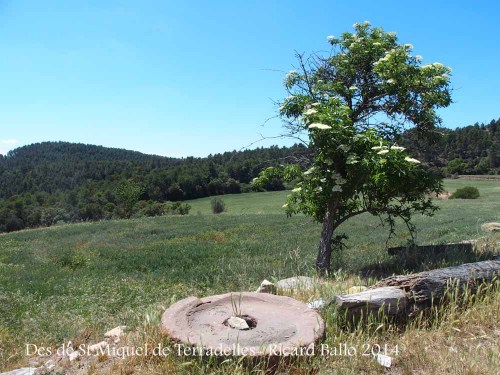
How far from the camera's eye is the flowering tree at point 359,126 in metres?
7.86

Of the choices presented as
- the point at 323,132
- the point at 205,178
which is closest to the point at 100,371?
the point at 323,132

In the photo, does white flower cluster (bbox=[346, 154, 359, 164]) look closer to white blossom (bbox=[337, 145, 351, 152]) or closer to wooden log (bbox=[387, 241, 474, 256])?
white blossom (bbox=[337, 145, 351, 152])

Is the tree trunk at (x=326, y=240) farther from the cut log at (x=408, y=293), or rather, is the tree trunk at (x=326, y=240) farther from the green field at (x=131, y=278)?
the cut log at (x=408, y=293)

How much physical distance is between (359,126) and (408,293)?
4960 mm

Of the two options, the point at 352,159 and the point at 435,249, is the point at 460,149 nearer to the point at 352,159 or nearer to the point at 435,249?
the point at 435,249

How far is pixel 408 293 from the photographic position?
5141mm

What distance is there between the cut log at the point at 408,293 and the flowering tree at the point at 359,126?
239cm

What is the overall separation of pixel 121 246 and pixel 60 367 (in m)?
16.8

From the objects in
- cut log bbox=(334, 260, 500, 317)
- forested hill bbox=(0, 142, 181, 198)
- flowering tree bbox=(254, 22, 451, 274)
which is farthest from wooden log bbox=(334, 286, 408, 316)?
forested hill bbox=(0, 142, 181, 198)

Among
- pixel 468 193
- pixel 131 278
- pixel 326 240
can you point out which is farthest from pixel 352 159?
pixel 468 193

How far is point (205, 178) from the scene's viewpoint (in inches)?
3588

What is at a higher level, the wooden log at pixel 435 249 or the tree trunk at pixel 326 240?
the tree trunk at pixel 326 240

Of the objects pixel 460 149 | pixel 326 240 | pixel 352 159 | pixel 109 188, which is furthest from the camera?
pixel 109 188

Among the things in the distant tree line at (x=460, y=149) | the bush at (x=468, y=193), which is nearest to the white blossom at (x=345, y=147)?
the distant tree line at (x=460, y=149)
